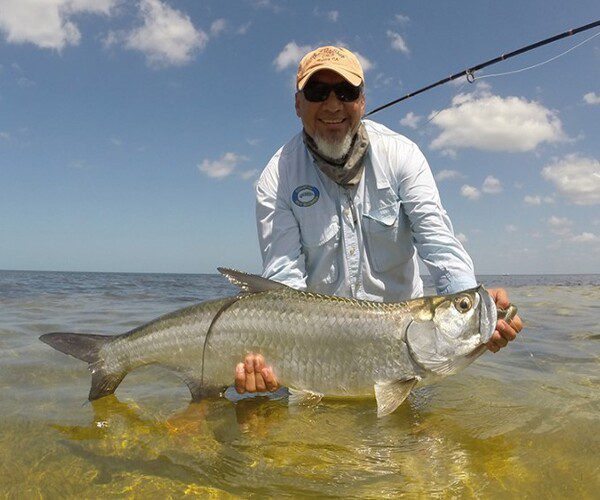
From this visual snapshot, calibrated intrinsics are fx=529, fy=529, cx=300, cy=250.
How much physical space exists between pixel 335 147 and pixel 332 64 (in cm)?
62

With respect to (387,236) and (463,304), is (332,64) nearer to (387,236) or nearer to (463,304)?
(387,236)

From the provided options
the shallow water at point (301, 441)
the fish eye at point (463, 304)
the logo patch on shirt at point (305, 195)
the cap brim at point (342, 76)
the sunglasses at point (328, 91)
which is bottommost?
the shallow water at point (301, 441)

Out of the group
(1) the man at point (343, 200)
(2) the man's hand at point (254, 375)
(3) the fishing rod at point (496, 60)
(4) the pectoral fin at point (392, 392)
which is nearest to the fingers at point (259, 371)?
(2) the man's hand at point (254, 375)

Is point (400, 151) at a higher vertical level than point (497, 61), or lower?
lower

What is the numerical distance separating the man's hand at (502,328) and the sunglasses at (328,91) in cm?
188

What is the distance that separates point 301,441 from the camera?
2.98m

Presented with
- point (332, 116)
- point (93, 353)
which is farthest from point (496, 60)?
point (93, 353)

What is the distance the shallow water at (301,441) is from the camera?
2447mm

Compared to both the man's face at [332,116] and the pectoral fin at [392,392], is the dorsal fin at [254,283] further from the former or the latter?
the man's face at [332,116]

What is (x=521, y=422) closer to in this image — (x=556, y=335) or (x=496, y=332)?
(x=496, y=332)

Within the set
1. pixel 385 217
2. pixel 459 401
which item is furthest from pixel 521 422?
pixel 385 217

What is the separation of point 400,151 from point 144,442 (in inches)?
111

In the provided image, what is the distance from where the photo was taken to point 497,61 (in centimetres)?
727

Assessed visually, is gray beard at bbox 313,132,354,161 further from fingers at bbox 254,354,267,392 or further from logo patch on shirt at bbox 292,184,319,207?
fingers at bbox 254,354,267,392
